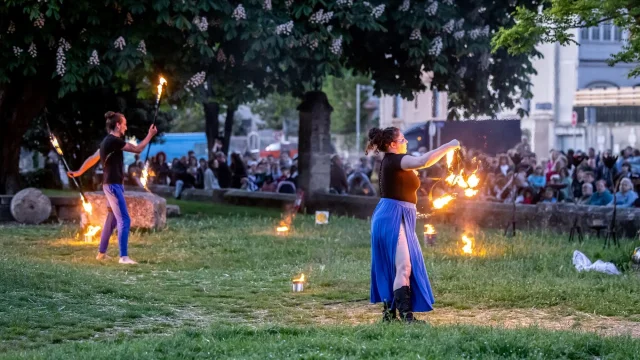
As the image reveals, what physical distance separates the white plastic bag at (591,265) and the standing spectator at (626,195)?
6.04m

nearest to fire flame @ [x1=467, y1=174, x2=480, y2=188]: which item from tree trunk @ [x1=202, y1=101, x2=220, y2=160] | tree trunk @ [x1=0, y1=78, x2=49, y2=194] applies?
tree trunk @ [x1=0, y1=78, x2=49, y2=194]

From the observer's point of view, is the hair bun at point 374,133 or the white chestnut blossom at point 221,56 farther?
the white chestnut blossom at point 221,56

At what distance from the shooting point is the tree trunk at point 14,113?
987 inches

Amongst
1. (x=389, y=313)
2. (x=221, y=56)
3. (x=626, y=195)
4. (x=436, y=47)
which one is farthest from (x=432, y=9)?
(x=389, y=313)

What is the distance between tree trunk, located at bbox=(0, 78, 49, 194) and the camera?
82.2ft

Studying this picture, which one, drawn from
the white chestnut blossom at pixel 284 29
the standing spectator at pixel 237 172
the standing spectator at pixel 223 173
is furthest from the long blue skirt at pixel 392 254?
the standing spectator at pixel 237 172

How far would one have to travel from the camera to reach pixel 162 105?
25750 millimetres

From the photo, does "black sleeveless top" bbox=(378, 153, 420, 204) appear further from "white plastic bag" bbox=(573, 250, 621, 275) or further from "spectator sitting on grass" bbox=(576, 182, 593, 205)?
"spectator sitting on grass" bbox=(576, 182, 593, 205)

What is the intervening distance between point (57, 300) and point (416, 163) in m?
4.18

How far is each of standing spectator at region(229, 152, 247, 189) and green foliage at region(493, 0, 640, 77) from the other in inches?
763

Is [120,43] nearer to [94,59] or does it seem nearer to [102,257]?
[94,59]

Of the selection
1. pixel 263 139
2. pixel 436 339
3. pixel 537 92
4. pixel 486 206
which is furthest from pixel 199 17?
pixel 263 139

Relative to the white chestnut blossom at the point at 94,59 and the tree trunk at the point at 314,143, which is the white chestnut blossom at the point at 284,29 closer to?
the white chestnut blossom at the point at 94,59

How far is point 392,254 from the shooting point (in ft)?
33.3
